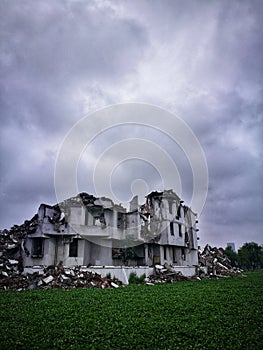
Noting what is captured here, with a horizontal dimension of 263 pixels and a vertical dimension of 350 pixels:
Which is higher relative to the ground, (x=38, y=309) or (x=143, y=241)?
(x=143, y=241)

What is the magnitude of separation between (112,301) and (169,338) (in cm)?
612

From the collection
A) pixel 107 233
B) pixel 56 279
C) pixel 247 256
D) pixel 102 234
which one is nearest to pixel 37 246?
pixel 102 234

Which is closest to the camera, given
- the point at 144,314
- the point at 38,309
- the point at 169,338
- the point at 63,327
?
the point at 169,338

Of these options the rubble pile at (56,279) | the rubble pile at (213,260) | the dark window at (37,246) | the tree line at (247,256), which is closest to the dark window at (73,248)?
the dark window at (37,246)

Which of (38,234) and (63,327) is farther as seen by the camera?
(38,234)

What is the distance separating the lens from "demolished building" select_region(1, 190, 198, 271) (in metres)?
28.5

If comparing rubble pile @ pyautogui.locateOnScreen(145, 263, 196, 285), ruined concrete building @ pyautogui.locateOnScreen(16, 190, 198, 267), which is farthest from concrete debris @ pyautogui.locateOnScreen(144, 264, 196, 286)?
ruined concrete building @ pyautogui.locateOnScreen(16, 190, 198, 267)

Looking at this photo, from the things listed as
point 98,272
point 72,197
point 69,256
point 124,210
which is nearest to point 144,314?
point 98,272

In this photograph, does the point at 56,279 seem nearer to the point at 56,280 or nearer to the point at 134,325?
the point at 56,280

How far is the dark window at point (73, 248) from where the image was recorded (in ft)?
94.1

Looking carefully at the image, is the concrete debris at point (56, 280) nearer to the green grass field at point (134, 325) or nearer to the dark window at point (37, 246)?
the dark window at point (37, 246)

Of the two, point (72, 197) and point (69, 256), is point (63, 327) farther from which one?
point (72, 197)

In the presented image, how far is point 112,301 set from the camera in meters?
12.2

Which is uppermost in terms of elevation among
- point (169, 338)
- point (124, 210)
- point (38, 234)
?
point (124, 210)
